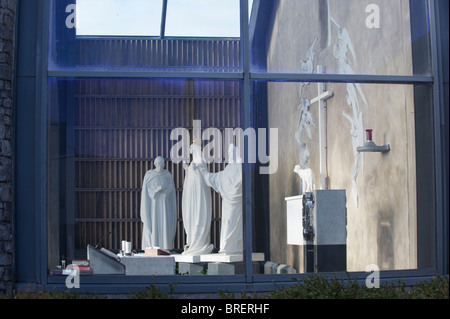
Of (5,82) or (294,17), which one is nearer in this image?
(5,82)

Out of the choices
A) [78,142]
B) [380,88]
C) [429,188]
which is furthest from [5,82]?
[429,188]

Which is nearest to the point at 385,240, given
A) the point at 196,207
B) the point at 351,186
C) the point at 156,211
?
the point at 351,186

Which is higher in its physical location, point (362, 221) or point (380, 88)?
point (380, 88)

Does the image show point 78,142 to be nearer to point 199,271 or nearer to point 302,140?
point 199,271

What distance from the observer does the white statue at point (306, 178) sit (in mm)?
8648

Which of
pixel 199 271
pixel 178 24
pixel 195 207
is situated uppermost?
pixel 178 24

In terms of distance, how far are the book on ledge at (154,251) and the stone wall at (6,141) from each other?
1.44m

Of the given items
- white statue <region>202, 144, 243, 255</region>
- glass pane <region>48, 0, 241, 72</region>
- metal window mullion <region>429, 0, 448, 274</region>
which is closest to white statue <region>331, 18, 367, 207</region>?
metal window mullion <region>429, 0, 448, 274</region>

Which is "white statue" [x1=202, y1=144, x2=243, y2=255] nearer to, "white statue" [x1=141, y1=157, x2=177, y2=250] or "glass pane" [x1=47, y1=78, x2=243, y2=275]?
"glass pane" [x1=47, y1=78, x2=243, y2=275]

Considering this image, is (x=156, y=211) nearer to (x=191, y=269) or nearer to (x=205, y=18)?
(x=191, y=269)

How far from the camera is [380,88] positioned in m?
8.75

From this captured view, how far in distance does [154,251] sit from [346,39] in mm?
3437

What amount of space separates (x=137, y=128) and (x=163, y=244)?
52.4 inches

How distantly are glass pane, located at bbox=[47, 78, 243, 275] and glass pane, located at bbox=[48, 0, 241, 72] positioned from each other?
19 centimetres
